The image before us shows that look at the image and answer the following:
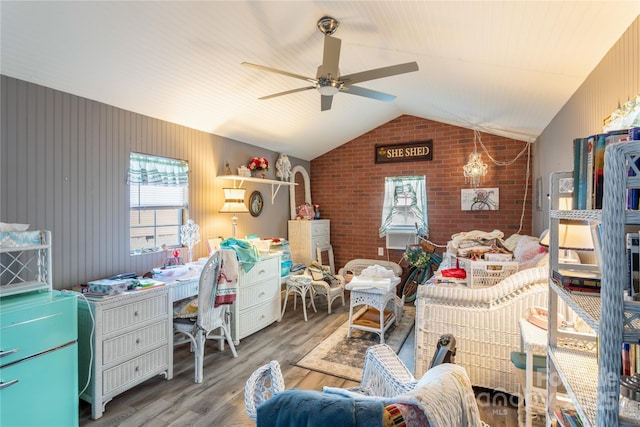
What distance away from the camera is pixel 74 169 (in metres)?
2.38

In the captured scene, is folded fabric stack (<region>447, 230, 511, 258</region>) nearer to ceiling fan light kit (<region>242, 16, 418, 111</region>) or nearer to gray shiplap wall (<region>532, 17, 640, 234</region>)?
gray shiplap wall (<region>532, 17, 640, 234</region>)

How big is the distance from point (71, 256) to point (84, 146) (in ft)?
2.85

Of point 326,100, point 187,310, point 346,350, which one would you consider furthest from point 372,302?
point 326,100

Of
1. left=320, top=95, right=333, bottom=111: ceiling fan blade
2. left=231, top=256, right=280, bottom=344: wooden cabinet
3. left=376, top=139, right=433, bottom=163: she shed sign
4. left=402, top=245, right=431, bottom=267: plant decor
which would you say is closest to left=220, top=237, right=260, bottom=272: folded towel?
left=231, top=256, right=280, bottom=344: wooden cabinet

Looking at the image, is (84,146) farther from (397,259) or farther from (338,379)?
(397,259)

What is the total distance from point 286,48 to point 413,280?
3.65 meters

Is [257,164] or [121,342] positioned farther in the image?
[257,164]

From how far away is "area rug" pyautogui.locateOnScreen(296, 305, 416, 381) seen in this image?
267cm

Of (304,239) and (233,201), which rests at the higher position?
(233,201)

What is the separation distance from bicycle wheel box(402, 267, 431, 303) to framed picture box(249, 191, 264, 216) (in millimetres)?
2456

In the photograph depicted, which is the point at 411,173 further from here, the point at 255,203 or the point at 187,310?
the point at 187,310

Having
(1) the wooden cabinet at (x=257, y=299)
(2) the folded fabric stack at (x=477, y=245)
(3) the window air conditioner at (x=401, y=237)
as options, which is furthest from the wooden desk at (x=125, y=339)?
(3) the window air conditioner at (x=401, y=237)

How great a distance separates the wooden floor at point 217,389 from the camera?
6.68 ft

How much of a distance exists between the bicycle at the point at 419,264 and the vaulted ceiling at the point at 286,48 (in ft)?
6.72
